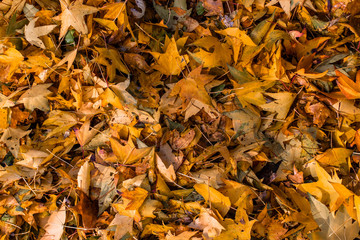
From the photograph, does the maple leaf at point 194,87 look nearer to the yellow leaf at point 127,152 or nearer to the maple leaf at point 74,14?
the yellow leaf at point 127,152

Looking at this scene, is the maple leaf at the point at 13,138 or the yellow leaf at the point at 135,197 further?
the maple leaf at the point at 13,138

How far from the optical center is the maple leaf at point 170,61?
3.23 feet

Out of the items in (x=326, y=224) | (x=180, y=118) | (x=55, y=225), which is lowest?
(x=55, y=225)

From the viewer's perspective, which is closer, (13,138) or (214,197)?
(214,197)

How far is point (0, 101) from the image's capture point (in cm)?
107

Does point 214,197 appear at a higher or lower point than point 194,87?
lower

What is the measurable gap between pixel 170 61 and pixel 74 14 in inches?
14.7

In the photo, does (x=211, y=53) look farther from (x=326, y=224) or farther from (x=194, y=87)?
(x=326, y=224)

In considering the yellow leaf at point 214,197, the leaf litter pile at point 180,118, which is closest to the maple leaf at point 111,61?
the leaf litter pile at point 180,118

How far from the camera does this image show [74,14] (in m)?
0.96

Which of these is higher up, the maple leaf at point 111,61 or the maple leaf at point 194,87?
the maple leaf at point 111,61

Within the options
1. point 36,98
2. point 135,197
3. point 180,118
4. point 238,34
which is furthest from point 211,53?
point 36,98

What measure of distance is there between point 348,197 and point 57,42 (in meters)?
1.22

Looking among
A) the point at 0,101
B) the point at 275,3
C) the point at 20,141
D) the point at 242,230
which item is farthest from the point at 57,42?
the point at 242,230
